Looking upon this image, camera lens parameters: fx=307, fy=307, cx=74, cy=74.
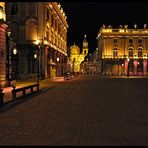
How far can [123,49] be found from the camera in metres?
109

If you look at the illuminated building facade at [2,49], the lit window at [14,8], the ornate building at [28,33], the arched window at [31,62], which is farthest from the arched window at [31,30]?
the illuminated building facade at [2,49]

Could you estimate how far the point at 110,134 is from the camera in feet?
30.7

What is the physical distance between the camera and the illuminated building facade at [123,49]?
10875 centimetres

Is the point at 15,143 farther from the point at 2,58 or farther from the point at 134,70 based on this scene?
the point at 134,70

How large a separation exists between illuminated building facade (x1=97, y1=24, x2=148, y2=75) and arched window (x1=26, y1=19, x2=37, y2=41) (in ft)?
185

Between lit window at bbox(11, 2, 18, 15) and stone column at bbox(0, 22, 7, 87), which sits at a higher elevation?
lit window at bbox(11, 2, 18, 15)

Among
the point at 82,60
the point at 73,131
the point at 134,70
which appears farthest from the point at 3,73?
the point at 82,60

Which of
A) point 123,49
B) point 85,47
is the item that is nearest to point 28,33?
point 123,49

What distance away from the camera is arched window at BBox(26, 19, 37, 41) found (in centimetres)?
5531

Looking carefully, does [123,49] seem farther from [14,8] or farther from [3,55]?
[3,55]

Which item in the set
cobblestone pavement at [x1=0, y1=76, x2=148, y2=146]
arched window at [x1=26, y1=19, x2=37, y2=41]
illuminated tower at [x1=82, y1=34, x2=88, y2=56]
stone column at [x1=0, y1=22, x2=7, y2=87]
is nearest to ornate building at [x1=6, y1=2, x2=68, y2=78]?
arched window at [x1=26, y1=19, x2=37, y2=41]

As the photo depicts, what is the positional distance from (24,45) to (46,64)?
5353 mm

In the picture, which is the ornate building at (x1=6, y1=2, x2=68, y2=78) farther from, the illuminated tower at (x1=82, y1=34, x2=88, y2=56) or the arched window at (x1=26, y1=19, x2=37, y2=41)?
the illuminated tower at (x1=82, y1=34, x2=88, y2=56)

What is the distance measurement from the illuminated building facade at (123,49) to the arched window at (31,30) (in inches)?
2218
